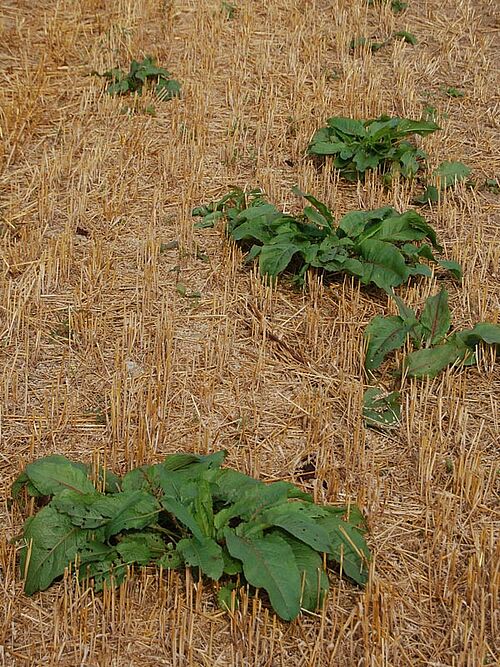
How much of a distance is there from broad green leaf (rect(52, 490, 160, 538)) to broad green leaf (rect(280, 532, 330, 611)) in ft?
1.43

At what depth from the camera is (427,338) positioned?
4301mm

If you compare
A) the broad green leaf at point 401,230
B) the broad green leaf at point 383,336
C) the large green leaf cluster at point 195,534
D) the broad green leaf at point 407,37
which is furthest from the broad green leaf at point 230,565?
the broad green leaf at point 407,37

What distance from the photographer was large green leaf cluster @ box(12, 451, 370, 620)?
3057 mm

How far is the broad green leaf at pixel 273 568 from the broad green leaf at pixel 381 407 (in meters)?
0.97

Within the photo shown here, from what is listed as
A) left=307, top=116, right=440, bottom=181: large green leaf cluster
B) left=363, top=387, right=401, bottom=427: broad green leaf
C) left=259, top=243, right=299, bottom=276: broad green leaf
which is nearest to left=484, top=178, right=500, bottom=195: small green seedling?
left=307, top=116, right=440, bottom=181: large green leaf cluster

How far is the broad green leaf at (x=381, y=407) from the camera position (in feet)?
13.0

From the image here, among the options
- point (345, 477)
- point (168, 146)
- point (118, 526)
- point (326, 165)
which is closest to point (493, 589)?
point (345, 477)

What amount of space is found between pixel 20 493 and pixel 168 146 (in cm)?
309

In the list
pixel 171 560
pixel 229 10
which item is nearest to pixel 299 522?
pixel 171 560

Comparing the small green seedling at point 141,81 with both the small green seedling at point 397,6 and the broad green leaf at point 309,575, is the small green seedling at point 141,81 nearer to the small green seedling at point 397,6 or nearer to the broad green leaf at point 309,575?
the small green seedling at point 397,6

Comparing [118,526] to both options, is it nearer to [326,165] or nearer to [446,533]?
[446,533]

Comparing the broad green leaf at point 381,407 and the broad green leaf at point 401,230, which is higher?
the broad green leaf at point 401,230

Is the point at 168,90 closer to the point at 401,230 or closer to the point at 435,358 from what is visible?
the point at 401,230

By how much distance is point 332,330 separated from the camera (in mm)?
4516
